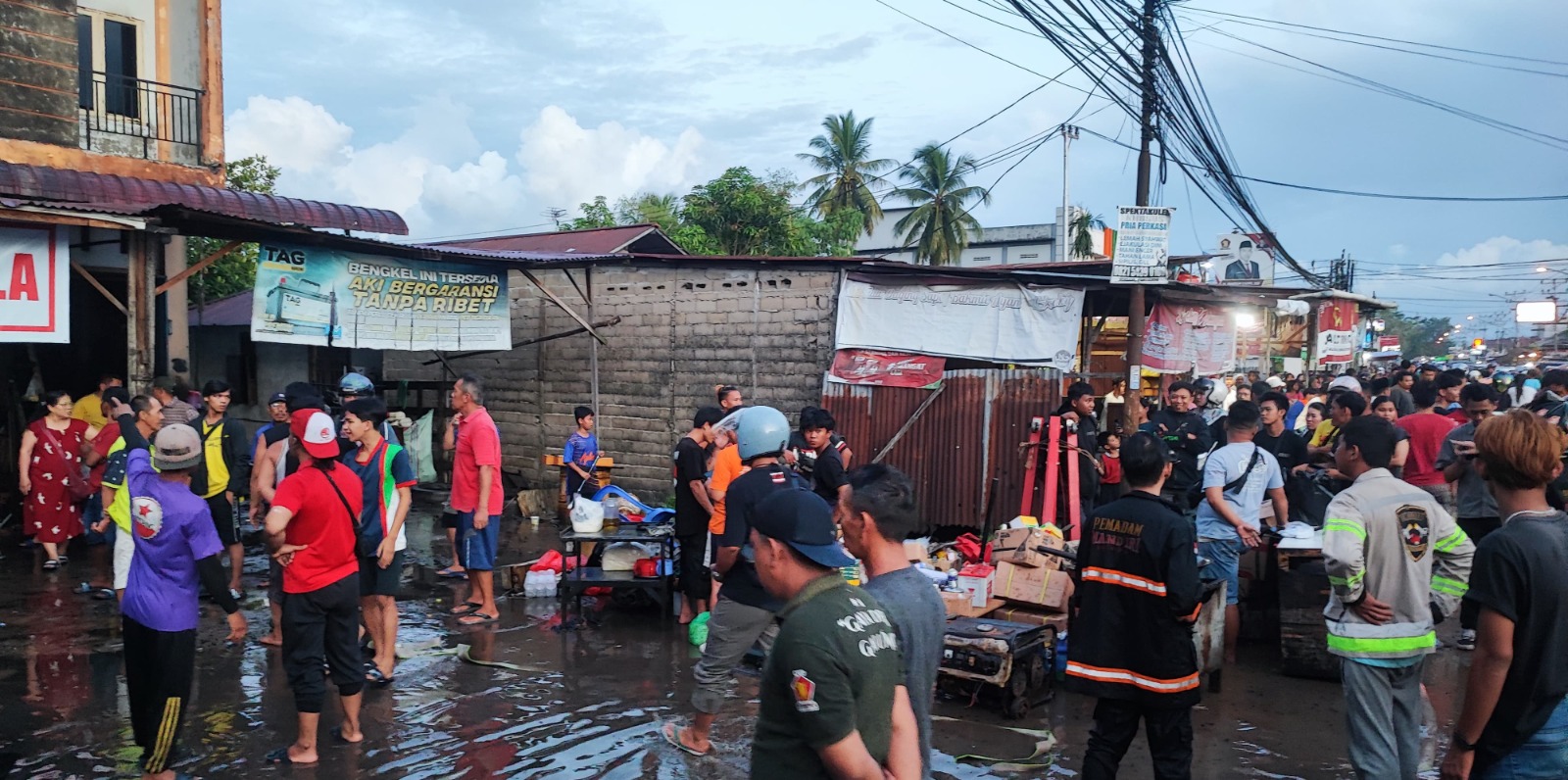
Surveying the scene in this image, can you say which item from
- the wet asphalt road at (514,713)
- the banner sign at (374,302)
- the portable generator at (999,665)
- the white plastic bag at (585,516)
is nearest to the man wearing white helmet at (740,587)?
the wet asphalt road at (514,713)

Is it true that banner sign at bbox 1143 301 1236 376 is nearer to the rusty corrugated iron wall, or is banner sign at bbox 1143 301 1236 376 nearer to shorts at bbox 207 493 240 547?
the rusty corrugated iron wall

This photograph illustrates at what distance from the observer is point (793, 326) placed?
13000 millimetres

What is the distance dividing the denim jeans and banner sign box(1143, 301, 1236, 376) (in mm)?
9754

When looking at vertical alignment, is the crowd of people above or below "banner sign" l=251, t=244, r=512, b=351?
below

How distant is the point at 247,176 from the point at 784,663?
23804 mm

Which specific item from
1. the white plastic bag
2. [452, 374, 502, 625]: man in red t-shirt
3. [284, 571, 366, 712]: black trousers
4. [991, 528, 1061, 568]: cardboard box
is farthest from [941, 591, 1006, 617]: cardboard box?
[284, 571, 366, 712]: black trousers

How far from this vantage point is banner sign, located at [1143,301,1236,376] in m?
12.9

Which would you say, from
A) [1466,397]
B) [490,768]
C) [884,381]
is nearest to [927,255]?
[884,381]

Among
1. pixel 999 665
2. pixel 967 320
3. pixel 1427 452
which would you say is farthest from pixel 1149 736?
pixel 967 320

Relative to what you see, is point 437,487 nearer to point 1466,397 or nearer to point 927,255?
point 1466,397

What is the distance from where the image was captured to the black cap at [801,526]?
2.49 meters

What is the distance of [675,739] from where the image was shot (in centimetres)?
563

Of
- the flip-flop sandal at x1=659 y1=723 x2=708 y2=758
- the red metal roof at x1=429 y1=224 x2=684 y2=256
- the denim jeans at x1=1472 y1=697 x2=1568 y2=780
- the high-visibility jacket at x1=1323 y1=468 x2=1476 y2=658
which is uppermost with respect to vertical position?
the red metal roof at x1=429 y1=224 x2=684 y2=256

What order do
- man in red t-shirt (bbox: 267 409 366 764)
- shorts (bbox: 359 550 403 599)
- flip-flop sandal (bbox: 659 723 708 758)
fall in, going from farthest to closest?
shorts (bbox: 359 550 403 599) < flip-flop sandal (bbox: 659 723 708 758) < man in red t-shirt (bbox: 267 409 366 764)
